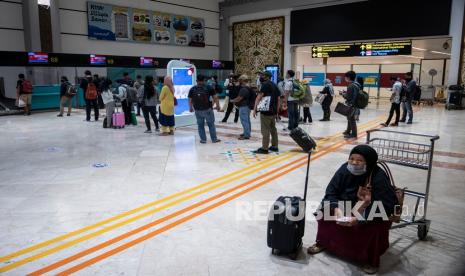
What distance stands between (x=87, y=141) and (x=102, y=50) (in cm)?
1090

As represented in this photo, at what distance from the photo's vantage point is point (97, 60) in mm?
16141

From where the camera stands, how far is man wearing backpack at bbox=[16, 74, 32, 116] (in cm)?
1294

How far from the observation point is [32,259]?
2.97 metres

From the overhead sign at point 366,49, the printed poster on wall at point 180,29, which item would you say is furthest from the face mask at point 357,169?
the printed poster on wall at point 180,29

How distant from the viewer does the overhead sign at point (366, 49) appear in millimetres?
16594

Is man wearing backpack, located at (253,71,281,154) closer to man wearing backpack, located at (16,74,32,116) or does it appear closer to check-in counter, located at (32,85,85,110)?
man wearing backpack, located at (16,74,32,116)

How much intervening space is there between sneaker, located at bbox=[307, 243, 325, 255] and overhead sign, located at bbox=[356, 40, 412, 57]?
1592cm

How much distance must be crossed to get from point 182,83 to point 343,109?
177 inches

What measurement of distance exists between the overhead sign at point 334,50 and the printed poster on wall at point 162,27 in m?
8.29

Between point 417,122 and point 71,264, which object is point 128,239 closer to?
point 71,264

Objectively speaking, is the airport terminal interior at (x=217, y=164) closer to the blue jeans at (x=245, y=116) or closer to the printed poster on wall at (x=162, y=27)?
the blue jeans at (x=245, y=116)

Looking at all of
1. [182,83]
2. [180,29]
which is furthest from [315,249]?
[180,29]

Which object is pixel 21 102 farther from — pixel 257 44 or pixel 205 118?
pixel 257 44

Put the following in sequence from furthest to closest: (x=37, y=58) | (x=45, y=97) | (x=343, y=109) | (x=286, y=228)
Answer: (x=45, y=97), (x=37, y=58), (x=343, y=109), (x=286, y=228)
